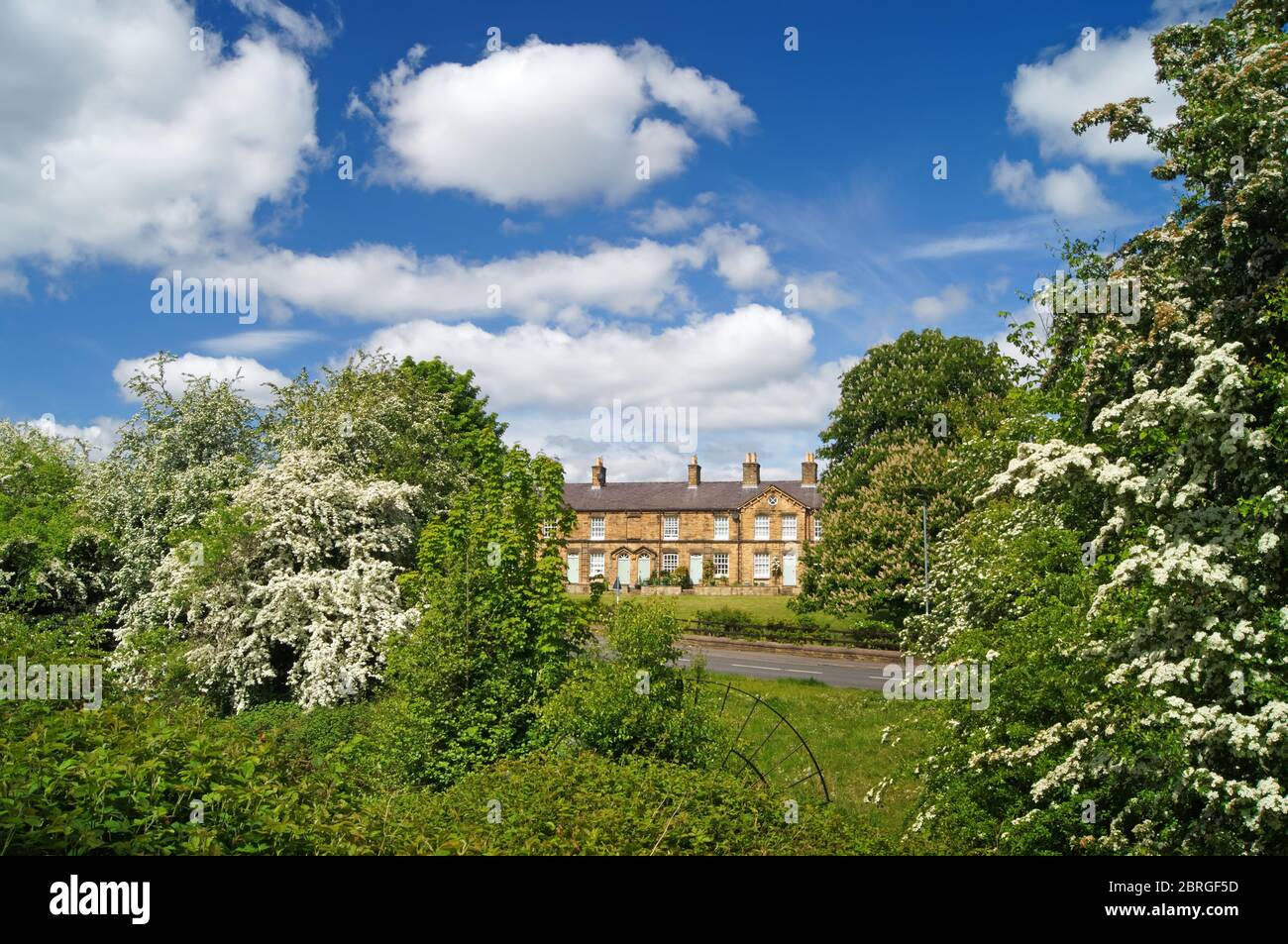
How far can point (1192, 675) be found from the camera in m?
7.80

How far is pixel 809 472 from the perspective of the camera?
6600 centimetres

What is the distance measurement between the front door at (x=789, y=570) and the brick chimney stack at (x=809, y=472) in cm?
557

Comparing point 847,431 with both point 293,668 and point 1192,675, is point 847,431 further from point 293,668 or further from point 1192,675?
point 1192,675

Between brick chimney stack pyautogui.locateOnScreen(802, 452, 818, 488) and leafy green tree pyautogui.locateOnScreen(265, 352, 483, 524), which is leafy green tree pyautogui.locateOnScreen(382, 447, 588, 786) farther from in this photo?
brick chimney stack pyautogui.locateOnScreen(802, 452, 818, 488)

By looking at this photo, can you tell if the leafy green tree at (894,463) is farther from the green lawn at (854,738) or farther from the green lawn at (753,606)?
the green lawn at (854,738)

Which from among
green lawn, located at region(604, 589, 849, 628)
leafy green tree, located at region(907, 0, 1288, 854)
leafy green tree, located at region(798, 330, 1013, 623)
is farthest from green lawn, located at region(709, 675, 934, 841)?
green lawn, located at region(604, 589, 849, 628)

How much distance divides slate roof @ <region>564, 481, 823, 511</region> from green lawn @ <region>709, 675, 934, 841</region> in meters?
39.6

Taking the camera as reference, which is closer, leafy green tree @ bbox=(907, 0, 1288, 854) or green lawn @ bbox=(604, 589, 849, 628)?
leafy green tree @ bbox=(907, 0, 1288, 854)

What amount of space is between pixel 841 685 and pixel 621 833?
19.1 metres

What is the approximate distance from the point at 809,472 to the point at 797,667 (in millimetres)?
38295

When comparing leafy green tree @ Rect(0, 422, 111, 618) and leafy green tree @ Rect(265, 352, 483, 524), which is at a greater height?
leafy green tree @ Rect(265, 352, 483, 524)

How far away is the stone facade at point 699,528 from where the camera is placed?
64000 mm

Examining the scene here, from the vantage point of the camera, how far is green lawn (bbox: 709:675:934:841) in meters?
14.5
